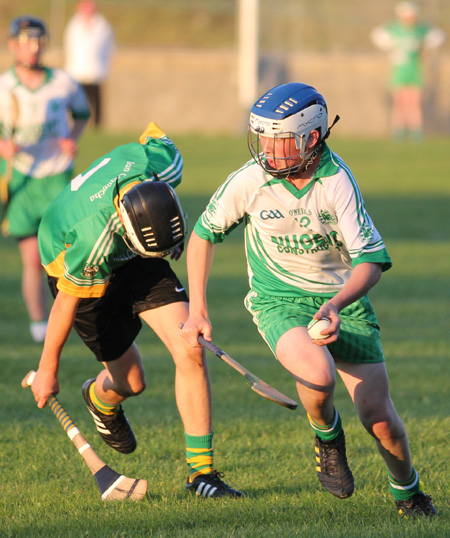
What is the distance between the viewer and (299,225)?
4.45m

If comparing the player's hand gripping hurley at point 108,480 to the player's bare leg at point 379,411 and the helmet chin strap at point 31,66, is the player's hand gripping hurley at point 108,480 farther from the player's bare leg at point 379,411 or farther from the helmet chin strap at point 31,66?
the helmet chin strap at point 31,66

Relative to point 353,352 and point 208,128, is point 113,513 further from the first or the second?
point 208,128

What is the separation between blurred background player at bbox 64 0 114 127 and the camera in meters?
22.2

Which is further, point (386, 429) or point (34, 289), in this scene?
point (34, 289)

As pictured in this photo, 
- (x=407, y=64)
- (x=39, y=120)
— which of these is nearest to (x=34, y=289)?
(x=39, y=120)

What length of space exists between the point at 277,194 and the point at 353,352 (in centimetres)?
76

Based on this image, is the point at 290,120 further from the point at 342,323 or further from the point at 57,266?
the point at 57,266

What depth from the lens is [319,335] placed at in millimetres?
4016

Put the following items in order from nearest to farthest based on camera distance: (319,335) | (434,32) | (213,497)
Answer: (319,335)
(213,497)
(434,32)

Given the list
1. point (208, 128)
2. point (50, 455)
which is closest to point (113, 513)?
point (50, 455)

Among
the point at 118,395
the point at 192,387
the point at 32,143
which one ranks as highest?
the point at 192,387

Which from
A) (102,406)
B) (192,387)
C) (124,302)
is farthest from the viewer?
(102,406)

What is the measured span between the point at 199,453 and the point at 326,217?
4.26ft

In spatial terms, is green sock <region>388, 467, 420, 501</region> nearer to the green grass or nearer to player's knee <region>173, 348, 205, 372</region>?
the green grass
